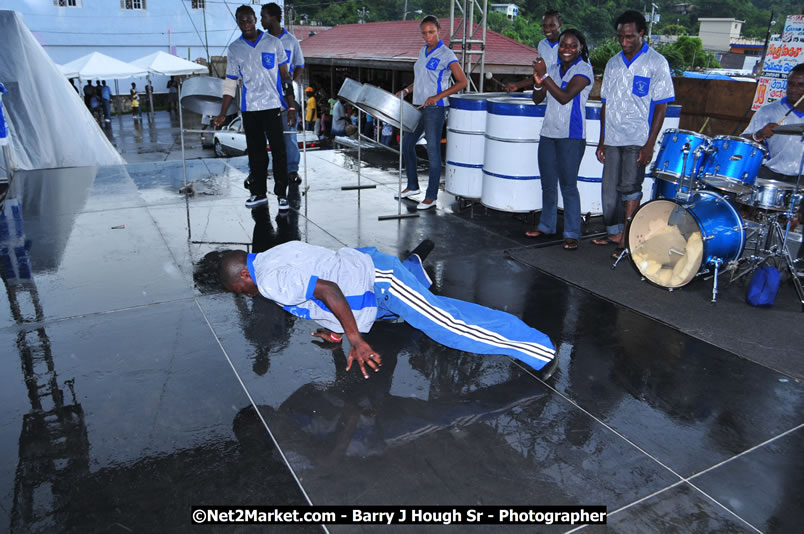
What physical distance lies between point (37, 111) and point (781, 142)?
9718 mm

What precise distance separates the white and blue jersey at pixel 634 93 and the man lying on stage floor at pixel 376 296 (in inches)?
104

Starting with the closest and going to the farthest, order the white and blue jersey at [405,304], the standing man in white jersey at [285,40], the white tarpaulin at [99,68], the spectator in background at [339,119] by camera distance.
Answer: the white and blue jersey at [405,304]
the standing man in white jersey at [285,40]
the spectator in background at [339,119]
the white tarpaulin at [99,68]

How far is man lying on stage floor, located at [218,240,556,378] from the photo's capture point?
3.02 metres

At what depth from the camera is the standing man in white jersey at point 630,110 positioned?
15.8ft

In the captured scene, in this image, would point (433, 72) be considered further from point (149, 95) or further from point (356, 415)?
point (149, 95)

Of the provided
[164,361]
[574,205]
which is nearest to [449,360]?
[164,361]

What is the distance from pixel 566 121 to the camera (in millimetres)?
5254

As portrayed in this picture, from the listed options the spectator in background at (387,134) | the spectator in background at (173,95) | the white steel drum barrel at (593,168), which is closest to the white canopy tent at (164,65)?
the spectator in background at (173,95)

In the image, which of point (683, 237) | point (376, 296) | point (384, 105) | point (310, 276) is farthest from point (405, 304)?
point (384, 105)

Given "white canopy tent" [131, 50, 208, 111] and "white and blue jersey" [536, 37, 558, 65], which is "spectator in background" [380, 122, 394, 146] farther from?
"white canopy tent" [131, 50, 208, 111]

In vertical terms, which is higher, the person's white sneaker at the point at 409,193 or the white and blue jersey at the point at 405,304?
the white and blue jersey at the point at 405,304

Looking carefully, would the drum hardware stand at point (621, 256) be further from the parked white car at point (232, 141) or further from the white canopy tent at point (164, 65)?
the white canopy tent at point (164, 65)

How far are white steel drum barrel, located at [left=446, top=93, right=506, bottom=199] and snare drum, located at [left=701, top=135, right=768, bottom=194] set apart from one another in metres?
2.45

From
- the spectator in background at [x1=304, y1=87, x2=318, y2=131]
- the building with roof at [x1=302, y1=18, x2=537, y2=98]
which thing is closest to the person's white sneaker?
the building with roof at [x1=302, y1=18, x2=537, y2=98]
